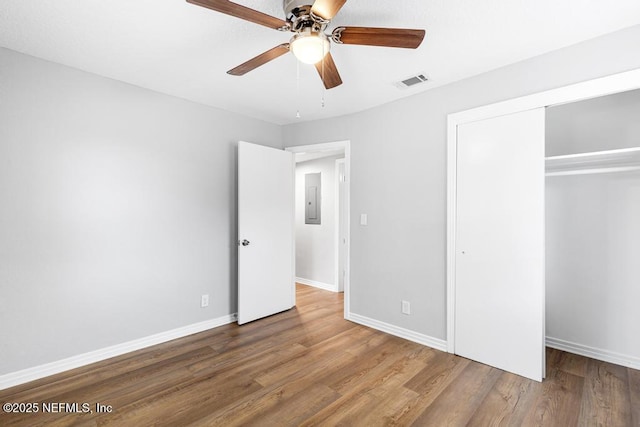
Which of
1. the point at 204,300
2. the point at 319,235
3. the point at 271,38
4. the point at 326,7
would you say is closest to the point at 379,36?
the point at 326,7

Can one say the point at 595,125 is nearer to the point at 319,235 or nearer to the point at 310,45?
the point at 310,45

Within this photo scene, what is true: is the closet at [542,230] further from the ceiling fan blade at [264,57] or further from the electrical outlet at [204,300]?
the electrical outlet at [204,300]

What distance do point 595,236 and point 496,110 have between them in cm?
139

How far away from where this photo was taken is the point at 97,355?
2.56m

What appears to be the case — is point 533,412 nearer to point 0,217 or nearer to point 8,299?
point 8,299

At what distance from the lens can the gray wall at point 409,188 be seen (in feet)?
8.19

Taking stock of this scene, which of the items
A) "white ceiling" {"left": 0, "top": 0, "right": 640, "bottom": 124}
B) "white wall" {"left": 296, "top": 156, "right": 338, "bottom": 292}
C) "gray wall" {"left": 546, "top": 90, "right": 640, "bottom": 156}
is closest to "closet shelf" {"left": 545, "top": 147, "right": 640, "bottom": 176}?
"gray wall" {"left": 546, "top": 90, "right": 640, "bottom": 156}

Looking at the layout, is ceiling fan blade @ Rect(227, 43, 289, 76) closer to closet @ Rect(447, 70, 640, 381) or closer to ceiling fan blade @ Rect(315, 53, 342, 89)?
ceiling fan blade @ Rect(315, 53, 342, 89)

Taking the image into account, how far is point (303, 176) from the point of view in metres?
5.44

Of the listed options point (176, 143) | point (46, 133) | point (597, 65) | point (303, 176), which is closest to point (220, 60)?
point (176, 143)

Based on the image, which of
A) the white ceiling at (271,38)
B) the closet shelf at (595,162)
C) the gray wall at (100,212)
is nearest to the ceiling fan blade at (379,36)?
the white ceiling at (271,38)

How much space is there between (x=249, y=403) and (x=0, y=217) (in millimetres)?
2176

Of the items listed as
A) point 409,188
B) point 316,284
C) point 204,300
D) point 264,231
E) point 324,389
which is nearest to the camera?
point 324,389

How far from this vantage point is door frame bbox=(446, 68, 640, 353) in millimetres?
1963
